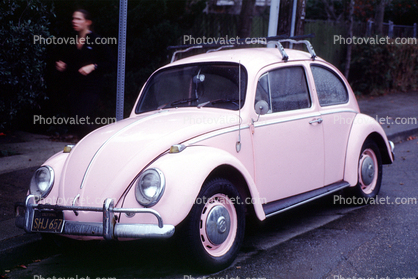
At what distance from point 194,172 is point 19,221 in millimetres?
1437

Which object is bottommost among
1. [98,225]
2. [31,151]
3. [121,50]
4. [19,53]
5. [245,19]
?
[31,151]

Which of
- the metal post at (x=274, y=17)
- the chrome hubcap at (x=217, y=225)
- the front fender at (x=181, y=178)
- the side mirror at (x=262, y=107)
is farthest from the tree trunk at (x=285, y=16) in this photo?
the chrome hubcap at (x=217, y=225)

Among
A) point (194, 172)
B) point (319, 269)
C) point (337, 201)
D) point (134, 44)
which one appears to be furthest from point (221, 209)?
point (134, 44)

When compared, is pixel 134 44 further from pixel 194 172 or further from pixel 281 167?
pixel 194 172

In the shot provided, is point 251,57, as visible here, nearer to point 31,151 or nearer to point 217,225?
point 217,225

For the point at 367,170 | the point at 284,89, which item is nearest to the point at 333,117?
the point at 284,89

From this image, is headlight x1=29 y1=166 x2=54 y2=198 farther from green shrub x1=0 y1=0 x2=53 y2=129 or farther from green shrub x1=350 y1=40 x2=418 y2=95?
green shrub x1=350 y1=40 x2=418 y2=95

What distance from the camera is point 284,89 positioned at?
4867 mm

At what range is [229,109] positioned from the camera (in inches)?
175

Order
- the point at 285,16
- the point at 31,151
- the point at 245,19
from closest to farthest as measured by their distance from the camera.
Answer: the point at 31,151 < the point at 285,16 < the point at 245,19

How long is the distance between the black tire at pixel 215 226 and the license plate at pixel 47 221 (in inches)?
37.6

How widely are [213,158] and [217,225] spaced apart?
1.73 ft

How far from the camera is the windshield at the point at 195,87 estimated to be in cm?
456

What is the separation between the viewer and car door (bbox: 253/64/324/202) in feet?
14.5
